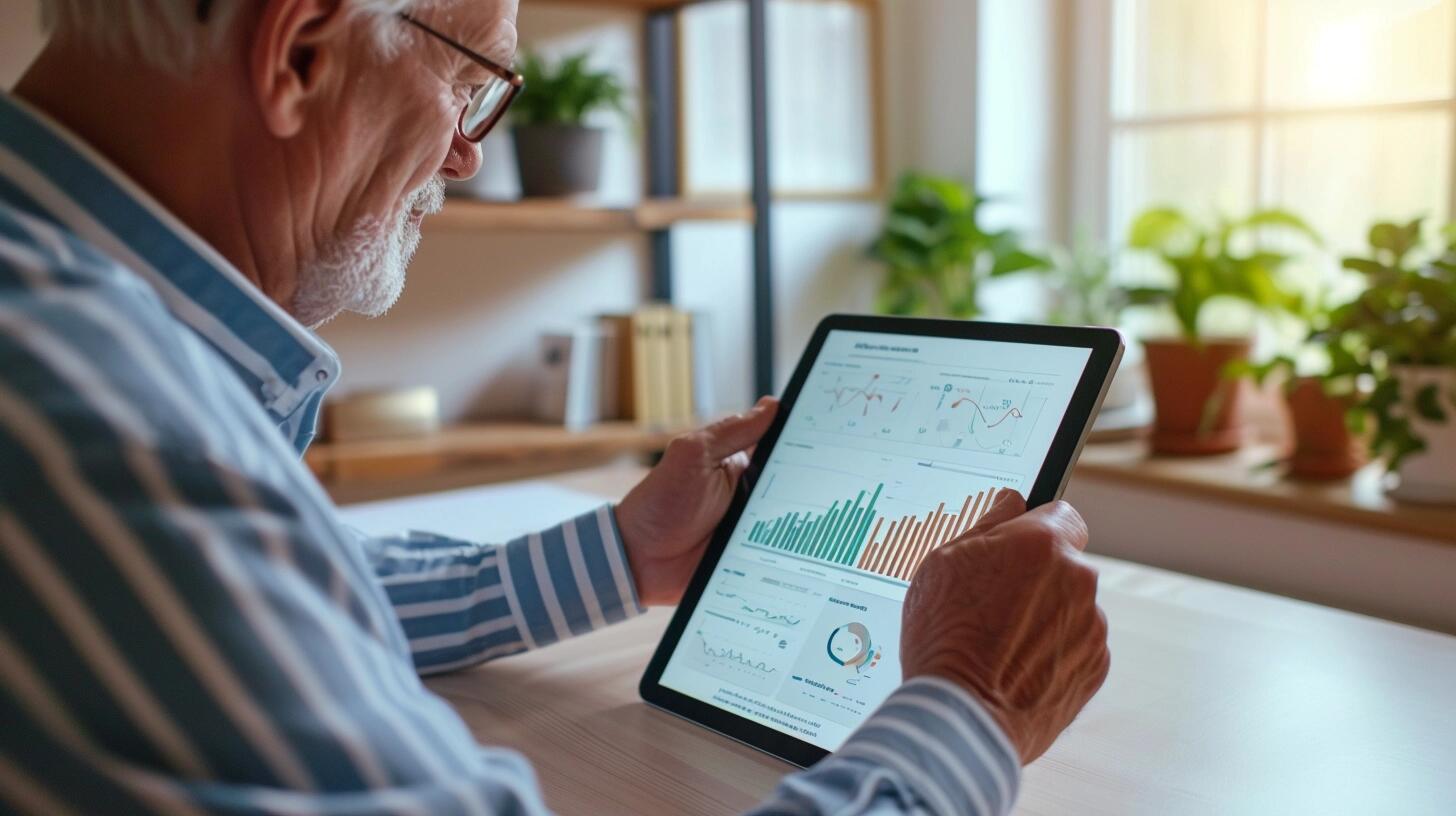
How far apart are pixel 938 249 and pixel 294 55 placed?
81.0 inches

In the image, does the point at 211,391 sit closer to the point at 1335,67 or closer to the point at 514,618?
the point at 514,618

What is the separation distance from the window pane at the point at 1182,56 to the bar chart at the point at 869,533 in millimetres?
1841

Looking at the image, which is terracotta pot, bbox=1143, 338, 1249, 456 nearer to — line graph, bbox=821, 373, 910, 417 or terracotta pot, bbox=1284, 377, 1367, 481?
terracotta pot, bbox=1284, 377, 1367, 481

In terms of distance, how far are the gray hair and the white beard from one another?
14 cm

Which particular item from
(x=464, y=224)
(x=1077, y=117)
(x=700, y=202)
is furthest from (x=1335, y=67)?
(x=464, y=224)

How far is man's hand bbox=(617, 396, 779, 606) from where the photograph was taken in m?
0.95

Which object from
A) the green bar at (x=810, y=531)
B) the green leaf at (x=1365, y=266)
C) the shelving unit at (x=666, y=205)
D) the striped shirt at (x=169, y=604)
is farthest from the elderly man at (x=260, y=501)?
the shelving unit at (x=666, y=205)

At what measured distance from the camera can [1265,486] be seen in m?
1.87

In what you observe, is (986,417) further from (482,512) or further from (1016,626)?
(482,512)

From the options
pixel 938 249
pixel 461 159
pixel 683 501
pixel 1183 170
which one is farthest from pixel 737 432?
pixel 1183 170

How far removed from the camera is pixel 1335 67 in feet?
7.25

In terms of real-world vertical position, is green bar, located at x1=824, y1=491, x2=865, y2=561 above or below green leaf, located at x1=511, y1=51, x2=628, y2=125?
below

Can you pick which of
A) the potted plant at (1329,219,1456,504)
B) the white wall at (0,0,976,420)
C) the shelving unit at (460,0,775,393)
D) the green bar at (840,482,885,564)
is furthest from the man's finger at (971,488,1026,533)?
the white wall at (0,0,976,420)

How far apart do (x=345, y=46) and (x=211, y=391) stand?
25 centimetres
